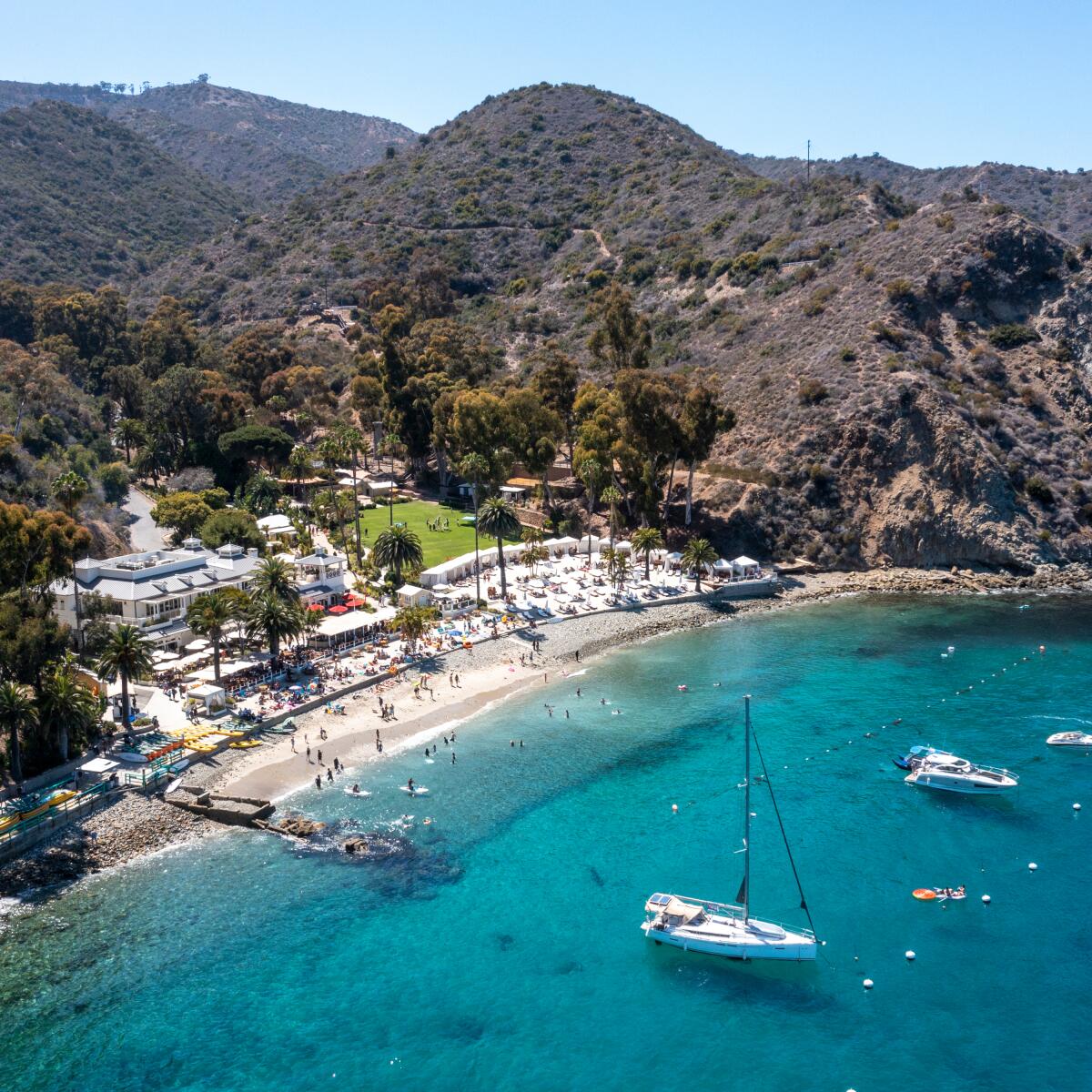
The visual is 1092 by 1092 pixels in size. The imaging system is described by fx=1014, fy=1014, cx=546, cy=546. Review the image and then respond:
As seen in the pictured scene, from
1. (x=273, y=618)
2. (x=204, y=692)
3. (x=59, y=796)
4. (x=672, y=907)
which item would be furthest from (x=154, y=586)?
(x=672, y=907)

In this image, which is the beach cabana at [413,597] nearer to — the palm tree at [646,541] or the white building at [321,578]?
the white building at [321,578]

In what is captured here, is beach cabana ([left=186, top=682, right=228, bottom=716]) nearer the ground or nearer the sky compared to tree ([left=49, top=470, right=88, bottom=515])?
nearer the ground

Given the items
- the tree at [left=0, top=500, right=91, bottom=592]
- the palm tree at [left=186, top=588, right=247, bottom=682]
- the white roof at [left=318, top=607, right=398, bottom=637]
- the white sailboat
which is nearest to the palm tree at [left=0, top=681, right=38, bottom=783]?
the tree at [left=0, top=500, right=91, bottom=592]

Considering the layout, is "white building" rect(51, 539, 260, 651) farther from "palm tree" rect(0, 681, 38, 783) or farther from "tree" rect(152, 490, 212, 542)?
"palm tree" rect(0, 681, 38, 783)

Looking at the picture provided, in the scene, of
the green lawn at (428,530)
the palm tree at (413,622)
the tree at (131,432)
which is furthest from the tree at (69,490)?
the tree at (131,432)

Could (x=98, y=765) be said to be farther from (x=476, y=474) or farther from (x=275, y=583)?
(x=476, y=474)

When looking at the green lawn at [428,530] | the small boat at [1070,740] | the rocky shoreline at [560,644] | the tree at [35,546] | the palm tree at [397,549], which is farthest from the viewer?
the green lawn at [428,530]
